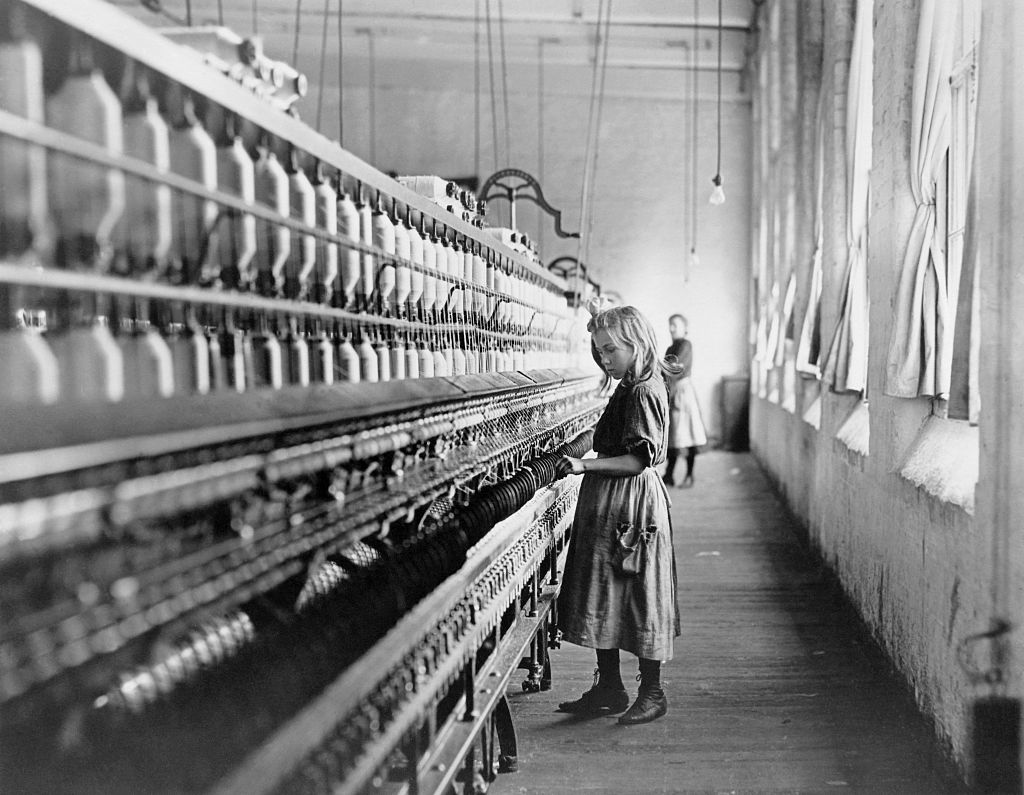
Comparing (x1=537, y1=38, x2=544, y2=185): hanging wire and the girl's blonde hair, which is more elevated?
(x1=537, y1=38, x2=544, y2=185): hanging wire

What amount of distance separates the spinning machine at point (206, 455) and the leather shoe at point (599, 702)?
1.24 meters

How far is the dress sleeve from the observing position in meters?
3.41

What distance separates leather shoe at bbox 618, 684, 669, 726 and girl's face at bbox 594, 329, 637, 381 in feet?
A: 4.03

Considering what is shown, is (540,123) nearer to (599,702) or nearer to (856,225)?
(856,225)

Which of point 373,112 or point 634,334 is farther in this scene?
point 373,112

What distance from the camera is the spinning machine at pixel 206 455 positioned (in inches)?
49.8

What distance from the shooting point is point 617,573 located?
3516mm

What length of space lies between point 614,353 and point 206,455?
2.19 meters

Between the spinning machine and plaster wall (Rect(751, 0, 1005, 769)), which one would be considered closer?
the spinning machine

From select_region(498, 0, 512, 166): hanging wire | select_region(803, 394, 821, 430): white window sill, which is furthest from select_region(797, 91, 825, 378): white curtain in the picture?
select_region(498, 0, 512, 166): hanging wire

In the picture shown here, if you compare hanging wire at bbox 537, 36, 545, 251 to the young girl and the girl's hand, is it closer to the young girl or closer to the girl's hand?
the young girl

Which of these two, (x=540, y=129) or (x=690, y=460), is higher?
(x=540, y=129)

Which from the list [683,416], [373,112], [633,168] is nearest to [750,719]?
[683,416]

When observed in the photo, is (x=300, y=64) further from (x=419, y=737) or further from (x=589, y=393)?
(x=419, y=737)
